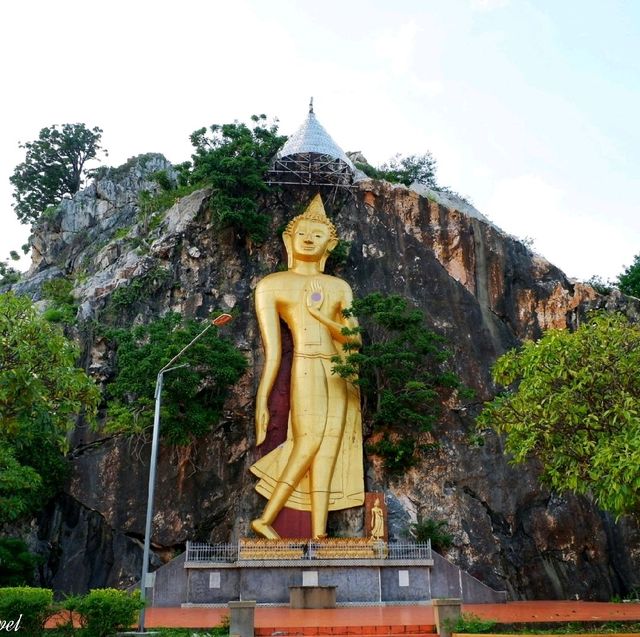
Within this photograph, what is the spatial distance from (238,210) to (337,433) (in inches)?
287

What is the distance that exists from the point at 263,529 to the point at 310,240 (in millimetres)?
8341

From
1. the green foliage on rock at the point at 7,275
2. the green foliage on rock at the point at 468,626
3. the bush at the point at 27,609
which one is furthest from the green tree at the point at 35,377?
the green foliage on rock at the point at 7,275

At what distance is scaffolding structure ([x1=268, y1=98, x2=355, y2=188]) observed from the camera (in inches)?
933

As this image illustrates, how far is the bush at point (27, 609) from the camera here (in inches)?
360

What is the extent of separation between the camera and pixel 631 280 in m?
30.8

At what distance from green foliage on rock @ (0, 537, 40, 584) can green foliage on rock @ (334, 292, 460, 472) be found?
8391mm

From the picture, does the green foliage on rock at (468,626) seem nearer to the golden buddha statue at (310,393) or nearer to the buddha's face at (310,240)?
the golden buddha statue at (310,393)

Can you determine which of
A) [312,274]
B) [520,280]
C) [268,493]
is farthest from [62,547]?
[520,280]

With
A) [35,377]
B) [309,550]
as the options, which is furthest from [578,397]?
[309,550]

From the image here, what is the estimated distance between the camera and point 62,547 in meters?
19.4

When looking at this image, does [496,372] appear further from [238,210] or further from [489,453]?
[238,210]

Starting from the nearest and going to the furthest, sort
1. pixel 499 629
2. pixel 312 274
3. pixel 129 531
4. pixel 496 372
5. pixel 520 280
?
1. pixel 499 629
2. pixel 496 372
3. pixel 129 531
4. pixel 312 274
5. pixel 520 280

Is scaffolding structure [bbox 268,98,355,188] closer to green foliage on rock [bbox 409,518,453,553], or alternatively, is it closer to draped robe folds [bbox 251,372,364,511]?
draped robe folds [bbox 251,372,364,511]

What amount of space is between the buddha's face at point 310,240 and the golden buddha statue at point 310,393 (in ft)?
0.09
